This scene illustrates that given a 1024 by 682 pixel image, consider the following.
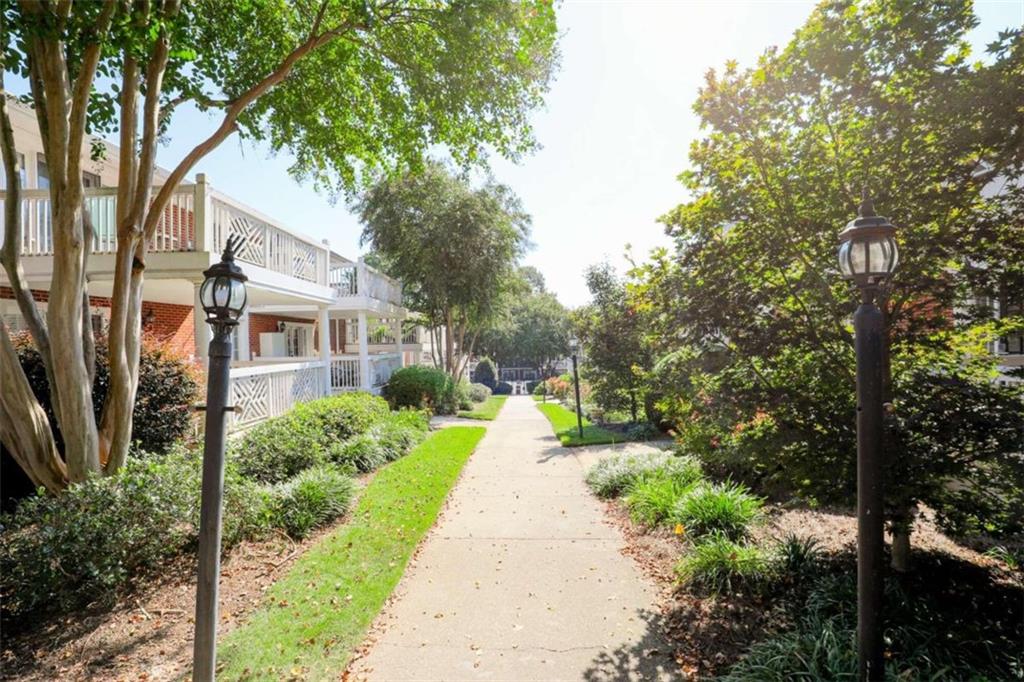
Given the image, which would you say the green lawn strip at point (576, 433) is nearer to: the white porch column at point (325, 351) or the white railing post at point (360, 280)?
the white porch column at point (325, 351)

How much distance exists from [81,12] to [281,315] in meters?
15.4

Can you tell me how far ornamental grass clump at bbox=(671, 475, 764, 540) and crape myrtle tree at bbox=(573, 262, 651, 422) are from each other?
754 cm

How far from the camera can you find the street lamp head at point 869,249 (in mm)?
2723

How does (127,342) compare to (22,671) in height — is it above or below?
above

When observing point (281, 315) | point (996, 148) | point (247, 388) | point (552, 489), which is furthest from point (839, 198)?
point (281, 315)

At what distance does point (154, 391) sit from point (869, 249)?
8640 mm

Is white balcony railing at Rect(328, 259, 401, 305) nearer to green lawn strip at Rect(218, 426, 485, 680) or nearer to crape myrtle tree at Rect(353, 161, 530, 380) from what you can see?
crape myrtle tree at Rect(353, 161, 530, 380)

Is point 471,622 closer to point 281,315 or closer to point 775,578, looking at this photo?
point 775,578

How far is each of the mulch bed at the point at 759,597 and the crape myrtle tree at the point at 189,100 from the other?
580 centimetres

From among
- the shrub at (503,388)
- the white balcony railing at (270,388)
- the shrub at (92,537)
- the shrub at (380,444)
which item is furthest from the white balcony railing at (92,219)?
the shrub at (503,388)

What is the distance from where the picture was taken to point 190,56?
15.6 feet

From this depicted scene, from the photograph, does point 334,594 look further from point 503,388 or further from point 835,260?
point 503,388

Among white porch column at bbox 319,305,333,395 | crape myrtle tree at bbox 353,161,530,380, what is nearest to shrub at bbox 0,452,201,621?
white porch column at bbox 319,305,333,395

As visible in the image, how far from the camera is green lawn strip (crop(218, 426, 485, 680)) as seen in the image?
3416 millimetres
